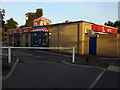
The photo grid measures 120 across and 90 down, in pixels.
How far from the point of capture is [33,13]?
6650cm

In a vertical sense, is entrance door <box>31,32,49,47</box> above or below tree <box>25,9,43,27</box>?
below

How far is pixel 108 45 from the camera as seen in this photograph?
50.9ft

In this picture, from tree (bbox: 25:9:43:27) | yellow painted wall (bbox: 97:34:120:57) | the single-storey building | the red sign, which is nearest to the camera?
yellow painted wall (bbox: 97:34:120:57)

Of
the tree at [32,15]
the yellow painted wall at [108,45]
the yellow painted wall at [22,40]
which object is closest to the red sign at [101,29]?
the yellow painted wall at [108,45]

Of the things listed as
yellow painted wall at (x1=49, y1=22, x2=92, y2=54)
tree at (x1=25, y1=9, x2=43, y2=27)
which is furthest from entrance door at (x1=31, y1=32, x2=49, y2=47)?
tree at (x1=25, y1=9, x2=43, y2=27)

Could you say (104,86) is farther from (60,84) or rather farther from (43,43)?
(43,43)

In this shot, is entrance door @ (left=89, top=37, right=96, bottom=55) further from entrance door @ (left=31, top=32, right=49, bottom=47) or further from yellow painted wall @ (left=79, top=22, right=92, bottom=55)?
entrance door @ (left=31, top=32, right=49, bottom=47)

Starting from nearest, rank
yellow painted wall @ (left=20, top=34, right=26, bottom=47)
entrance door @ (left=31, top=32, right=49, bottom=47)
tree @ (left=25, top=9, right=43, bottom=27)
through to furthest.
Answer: entrance door @ (left=31, top=32, right=49, bottom=47) → yellow painted wall @ (left=20, top=34, right=26, bottom=47) → tree @ (left=25, top=9, right=43, bottom=27)

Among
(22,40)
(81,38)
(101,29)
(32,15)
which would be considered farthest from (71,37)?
(32,15)

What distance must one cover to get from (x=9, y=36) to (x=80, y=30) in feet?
66.4

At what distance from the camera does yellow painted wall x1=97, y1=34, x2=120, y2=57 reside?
14866 mm

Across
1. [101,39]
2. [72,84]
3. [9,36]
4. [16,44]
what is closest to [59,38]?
[101,39]

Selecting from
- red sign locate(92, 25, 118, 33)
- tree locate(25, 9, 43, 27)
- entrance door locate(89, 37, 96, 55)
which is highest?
tree locate(25, 9, 43, 27)

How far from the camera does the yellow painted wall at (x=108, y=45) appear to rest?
14866mm
